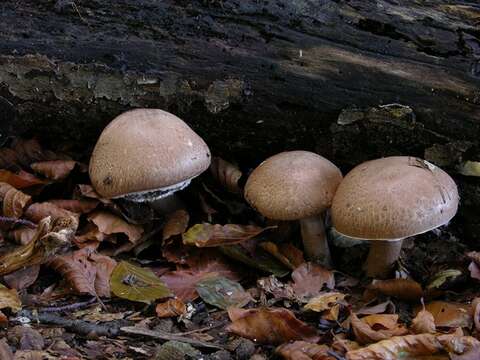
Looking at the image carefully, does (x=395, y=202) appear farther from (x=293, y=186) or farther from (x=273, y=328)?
(x=273, y=328)

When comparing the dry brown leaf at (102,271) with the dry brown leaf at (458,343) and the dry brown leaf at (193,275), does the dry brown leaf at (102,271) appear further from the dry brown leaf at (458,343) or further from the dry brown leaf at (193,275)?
the dry brown leaf at (458,343)

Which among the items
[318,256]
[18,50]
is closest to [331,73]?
[318,256]

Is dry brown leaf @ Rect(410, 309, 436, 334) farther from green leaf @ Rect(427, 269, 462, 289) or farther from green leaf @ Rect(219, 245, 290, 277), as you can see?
green leaf @ Rect(219, 245, 290, 277)

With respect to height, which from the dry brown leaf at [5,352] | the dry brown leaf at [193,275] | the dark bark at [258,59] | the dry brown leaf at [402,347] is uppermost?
the dark bark at [258,59]

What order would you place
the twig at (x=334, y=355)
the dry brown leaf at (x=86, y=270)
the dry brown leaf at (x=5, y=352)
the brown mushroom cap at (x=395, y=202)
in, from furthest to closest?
1. the dry brown leaf at (x=86, y=270)
2. the brown mushroom cap at (x=395, y=202)
3. the twig at (x=334, y=355)
4. the dry brown leaf at (x=5, y=352)

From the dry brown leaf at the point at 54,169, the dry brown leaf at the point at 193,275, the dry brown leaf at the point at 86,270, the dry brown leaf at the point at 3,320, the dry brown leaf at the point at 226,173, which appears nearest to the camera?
the dry brown leaf at the point at 3,320

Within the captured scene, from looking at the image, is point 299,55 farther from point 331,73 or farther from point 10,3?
point 10,3

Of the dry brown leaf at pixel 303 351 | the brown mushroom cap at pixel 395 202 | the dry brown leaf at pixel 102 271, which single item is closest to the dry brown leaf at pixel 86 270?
the dry brown leaf at pixel 102 271
